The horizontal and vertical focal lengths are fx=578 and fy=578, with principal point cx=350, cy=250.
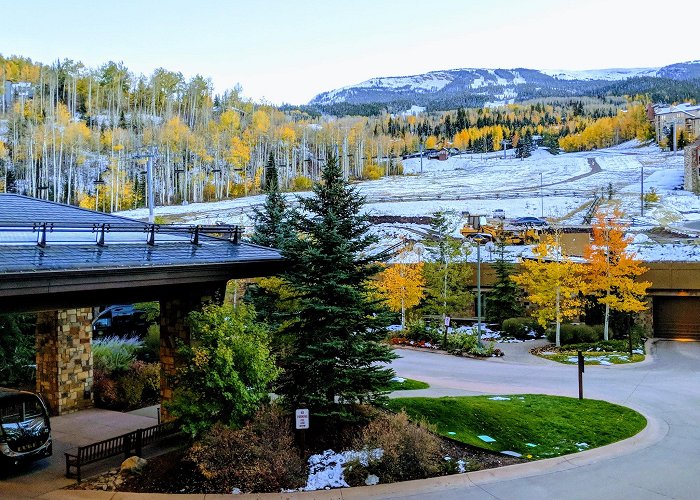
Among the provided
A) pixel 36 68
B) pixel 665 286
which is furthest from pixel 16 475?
pixel 36 68

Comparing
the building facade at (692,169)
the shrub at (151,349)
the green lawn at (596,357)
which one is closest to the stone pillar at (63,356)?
the shrub at (151,349)

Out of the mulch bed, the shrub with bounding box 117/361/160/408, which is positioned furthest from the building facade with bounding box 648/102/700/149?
the shrub with bounding box 117/361/160/408

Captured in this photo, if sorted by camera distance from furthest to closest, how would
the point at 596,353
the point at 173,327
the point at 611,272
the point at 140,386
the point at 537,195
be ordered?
the point at 537,195
the point at 611,272
the point at 596,353
the point at 140,386
the point at 173,327

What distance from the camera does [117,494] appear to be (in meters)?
11.7

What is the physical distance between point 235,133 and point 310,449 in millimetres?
98643

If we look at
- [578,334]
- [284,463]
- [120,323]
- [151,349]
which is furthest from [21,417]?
[578,334]

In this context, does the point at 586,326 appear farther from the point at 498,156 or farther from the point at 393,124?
the point at 393,124

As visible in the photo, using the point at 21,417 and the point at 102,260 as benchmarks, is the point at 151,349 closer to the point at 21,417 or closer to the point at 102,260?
the point at 21,417

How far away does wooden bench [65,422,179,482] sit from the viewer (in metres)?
12.7

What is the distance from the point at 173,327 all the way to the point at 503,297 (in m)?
25.8

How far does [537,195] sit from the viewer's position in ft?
243

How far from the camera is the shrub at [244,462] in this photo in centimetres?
1190

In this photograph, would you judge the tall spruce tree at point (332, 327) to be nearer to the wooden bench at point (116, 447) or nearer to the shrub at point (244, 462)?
the shrub at point (244, 462)

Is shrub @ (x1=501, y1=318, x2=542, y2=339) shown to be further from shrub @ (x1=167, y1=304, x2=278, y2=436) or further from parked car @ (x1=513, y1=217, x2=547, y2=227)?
parked car @ (x1=513, y1=217, x2=547, y2=227)
